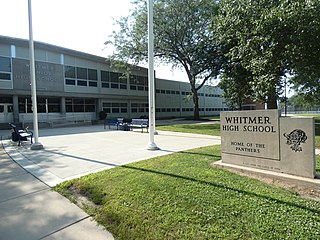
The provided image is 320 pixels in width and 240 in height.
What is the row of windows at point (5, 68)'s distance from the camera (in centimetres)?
2286

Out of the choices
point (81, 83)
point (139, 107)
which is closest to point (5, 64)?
point (81, 83)

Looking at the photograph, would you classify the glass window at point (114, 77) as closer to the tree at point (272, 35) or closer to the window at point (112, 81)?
the window at point (112, 81)

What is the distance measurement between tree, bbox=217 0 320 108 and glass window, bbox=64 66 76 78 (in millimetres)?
18924

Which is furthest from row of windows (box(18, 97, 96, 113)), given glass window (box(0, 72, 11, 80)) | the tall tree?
the tall tree

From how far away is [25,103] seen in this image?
25.6 meters

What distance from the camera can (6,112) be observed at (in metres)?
24.1

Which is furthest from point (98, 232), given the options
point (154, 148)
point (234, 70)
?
point (234, 70)

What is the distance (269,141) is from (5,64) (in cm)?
2607

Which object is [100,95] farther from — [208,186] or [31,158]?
[208,186]

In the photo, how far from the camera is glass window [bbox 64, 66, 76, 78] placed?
90.3 feet

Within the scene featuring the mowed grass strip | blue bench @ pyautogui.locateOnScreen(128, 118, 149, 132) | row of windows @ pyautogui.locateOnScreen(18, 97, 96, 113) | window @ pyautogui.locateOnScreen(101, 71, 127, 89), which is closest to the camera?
the mowed grass strip

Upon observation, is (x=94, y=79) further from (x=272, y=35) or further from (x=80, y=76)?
(x=272, y=35)

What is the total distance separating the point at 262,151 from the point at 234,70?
16.4 metres

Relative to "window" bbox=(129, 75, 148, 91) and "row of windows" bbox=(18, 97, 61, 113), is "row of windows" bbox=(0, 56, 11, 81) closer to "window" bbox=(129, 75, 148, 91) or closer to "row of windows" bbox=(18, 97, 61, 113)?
"row of windows" bbox=(18, 97, 61, 113)
